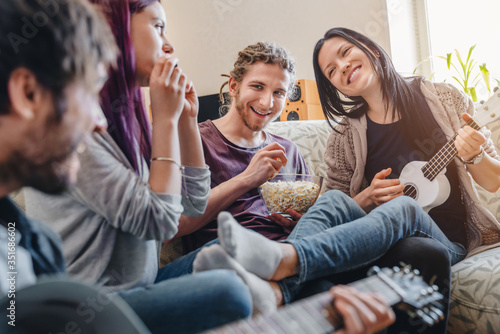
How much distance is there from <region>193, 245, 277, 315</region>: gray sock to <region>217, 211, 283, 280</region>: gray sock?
0.01m

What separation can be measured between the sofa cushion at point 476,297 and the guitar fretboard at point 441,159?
26 centimetres

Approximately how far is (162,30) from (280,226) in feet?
2.00

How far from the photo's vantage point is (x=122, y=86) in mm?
708

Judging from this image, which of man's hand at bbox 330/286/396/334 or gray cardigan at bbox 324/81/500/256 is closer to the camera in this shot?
man's hand at bbox 330/286/396/334

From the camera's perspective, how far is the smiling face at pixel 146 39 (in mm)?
737

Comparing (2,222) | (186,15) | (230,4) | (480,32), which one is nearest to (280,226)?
(2,222)

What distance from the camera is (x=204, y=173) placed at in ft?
3.00

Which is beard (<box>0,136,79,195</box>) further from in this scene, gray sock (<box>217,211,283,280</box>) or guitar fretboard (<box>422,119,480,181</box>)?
guitar fretboard (<box>422,119,480,181</box>)

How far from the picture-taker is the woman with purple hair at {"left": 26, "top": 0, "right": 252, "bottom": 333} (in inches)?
22.9

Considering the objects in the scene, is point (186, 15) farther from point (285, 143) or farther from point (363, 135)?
point (363, 135)

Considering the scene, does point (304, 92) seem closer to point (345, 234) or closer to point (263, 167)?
point (263, 167)

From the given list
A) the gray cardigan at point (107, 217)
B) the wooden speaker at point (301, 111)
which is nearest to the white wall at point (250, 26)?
the wooden speaker at point (301, 111)

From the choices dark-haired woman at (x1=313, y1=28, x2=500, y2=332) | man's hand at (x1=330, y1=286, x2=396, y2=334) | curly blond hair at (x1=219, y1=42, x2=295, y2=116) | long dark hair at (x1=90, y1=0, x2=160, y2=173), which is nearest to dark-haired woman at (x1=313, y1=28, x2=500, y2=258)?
dark-haired woman at (x1=313, y1=28, x2=500, y2=332)

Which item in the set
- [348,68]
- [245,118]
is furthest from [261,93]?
[348,68]
